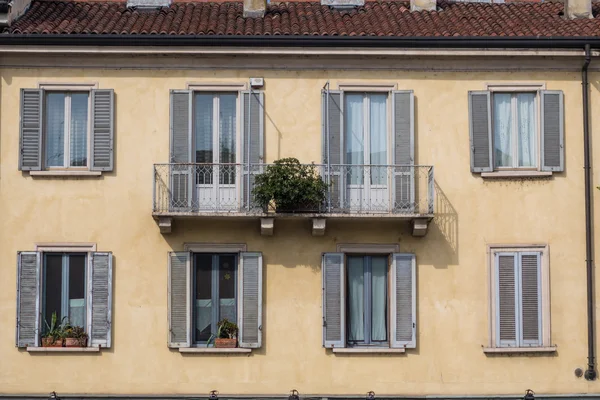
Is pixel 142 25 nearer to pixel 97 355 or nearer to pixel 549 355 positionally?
pixel 97 355

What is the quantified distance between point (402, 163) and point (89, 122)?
6519mm

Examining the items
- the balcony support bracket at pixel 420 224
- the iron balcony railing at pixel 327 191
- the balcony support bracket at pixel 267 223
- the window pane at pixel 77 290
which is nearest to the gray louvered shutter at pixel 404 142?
the iron balcony railing at pixel 327 191

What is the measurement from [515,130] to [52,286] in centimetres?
1012

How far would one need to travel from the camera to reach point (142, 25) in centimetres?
2286

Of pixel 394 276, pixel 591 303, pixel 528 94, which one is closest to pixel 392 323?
pixel 394 276

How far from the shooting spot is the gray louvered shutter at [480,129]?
22109 millimetres

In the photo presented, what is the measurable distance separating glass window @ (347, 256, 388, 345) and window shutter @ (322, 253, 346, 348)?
0.39 m

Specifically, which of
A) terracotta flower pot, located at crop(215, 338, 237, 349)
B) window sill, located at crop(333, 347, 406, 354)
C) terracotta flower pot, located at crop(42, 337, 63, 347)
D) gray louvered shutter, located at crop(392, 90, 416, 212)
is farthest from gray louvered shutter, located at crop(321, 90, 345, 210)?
terracotta flower pot, located at crop(42, 337, 63, 347)

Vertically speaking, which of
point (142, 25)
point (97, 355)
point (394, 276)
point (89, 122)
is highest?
point (142, 25)

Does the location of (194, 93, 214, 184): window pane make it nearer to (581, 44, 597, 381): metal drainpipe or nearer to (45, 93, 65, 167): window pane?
(45, 93, 65, 167): window pane

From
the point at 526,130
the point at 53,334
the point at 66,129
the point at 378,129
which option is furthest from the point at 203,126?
the point at 526,130

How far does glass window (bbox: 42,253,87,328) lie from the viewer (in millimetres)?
21891

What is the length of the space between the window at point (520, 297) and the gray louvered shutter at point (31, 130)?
379 inches

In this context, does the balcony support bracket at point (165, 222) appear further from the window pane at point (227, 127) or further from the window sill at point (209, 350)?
the window sill at point (209, 350)
